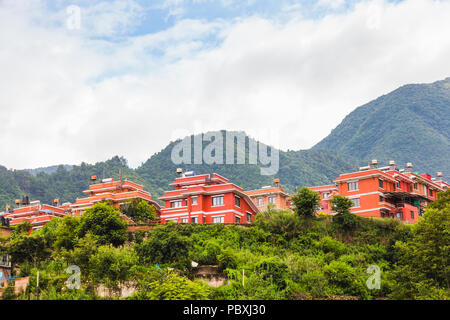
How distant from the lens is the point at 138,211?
2302 inches

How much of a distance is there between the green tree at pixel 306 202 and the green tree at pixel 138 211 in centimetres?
1594

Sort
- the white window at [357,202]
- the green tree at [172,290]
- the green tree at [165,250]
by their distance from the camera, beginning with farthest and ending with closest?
the white window at [357,202] → the green tree at [165,250] → the green tree at [172,290]

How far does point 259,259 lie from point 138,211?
764 inches

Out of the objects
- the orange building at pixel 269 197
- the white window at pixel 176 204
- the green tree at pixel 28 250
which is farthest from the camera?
the orange building at pixel 269 197

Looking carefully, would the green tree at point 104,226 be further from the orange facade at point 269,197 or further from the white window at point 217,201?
the orange facade at point 269,197

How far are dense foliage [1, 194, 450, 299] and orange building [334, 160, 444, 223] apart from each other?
617 cm

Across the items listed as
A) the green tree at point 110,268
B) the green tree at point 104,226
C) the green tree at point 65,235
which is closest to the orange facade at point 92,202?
the green tree at point 65,235

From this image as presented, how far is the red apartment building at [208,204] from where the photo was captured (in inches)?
2211

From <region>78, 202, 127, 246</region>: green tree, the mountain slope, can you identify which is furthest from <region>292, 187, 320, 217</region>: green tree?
the mountain slope

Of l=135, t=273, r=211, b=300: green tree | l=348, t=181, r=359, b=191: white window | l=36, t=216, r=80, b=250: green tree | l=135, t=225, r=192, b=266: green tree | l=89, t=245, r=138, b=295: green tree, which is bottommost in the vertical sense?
l=135, t=273, r=211, b=300: green tree

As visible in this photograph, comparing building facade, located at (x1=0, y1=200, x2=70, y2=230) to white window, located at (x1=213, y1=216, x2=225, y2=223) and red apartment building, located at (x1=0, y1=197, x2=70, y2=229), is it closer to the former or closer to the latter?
red apartment building, located at (x1=0, y1=197, x2=70, y2=229)

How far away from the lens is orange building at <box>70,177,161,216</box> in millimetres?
62406
